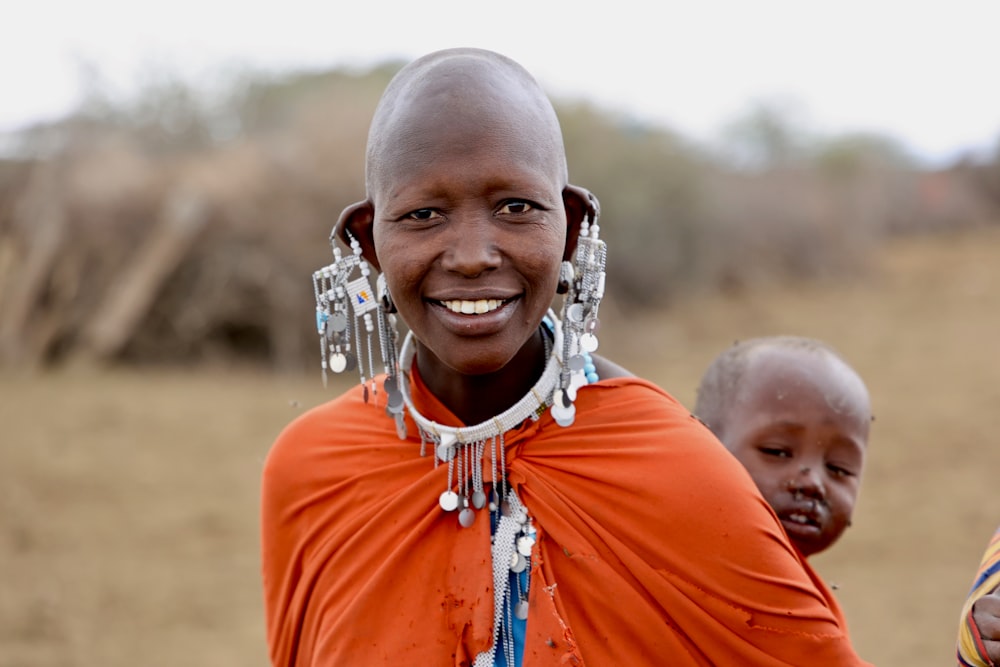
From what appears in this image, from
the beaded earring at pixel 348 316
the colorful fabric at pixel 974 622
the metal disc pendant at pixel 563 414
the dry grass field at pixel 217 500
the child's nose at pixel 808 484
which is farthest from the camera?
the dry grass field at pixel 217 500

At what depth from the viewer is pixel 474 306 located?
198 cm

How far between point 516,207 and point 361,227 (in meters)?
0.36

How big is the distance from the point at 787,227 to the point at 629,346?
6672 millimetres

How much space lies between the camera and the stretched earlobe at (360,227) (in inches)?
83.8

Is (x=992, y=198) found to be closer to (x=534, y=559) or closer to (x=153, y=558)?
(x=153, y=558)

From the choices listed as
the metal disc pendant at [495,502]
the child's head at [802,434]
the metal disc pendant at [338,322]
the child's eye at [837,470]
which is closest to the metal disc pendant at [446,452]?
the metal disc pendant at [495,502]

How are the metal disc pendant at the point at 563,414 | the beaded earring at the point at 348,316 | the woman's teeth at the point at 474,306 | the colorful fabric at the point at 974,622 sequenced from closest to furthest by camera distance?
the colorful fabric at the point at 974,622 → the woman's teeth at the point at 474,306 → the metal disc pendant at the point at 563,414 → the beaded earring at the point at 348,316

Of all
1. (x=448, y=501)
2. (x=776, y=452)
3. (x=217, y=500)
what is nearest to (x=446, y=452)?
(x=448, y=501)

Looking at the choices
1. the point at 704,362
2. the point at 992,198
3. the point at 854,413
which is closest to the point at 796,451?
the point at 854,413

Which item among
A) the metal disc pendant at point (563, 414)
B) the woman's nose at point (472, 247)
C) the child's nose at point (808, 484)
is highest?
the woman's nose at point (472, 247)

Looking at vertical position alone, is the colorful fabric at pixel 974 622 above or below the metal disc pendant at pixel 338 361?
below

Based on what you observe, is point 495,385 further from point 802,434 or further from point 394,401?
point 802,434

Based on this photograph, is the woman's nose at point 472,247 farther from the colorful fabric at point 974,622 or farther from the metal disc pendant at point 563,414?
the colorful fabric at point 974,622

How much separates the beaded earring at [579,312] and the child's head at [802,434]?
Result: 0.58 m
